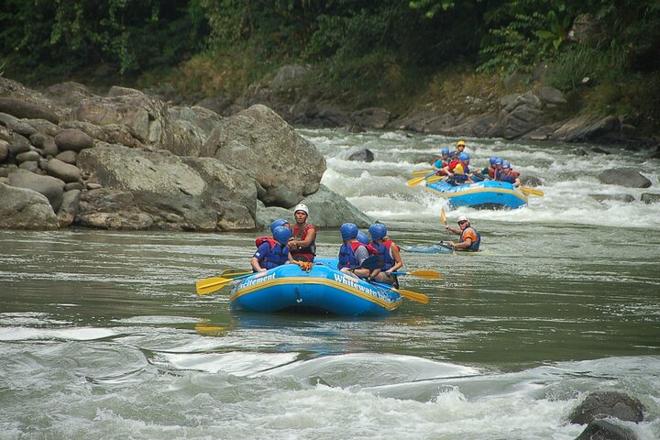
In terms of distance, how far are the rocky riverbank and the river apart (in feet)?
2.53

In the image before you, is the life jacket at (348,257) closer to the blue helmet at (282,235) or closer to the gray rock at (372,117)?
the blue helmet at (282,235)

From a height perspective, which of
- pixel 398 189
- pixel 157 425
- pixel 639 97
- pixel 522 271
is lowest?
pixel 157 425

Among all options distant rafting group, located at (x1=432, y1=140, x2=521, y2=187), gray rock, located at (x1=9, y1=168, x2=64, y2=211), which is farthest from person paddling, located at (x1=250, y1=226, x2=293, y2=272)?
distant rafting group, located at (x1=432, y1=140, x2=521, y2=187)

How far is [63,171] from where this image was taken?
17656mm

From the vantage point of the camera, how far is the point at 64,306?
36.4 feet

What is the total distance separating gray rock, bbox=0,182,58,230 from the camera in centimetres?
1650

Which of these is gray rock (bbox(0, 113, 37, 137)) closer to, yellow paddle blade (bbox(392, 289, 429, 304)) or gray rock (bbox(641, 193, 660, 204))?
yellow paddle blade (bbox(392, 289, 429, 304))

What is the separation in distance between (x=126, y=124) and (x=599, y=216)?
372 inches

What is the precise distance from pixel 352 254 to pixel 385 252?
1.50 feet

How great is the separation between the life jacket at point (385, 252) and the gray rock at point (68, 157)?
7.50 meters

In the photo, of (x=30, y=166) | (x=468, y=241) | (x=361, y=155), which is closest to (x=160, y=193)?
(x=30, y=166)

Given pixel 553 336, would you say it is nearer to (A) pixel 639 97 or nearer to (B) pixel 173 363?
(B) pixel 173 363

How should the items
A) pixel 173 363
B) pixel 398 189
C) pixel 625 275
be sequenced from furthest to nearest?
pixel 398 189
pixel 625 275
pixel 173 363

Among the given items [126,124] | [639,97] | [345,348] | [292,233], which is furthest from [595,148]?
[345,348]
